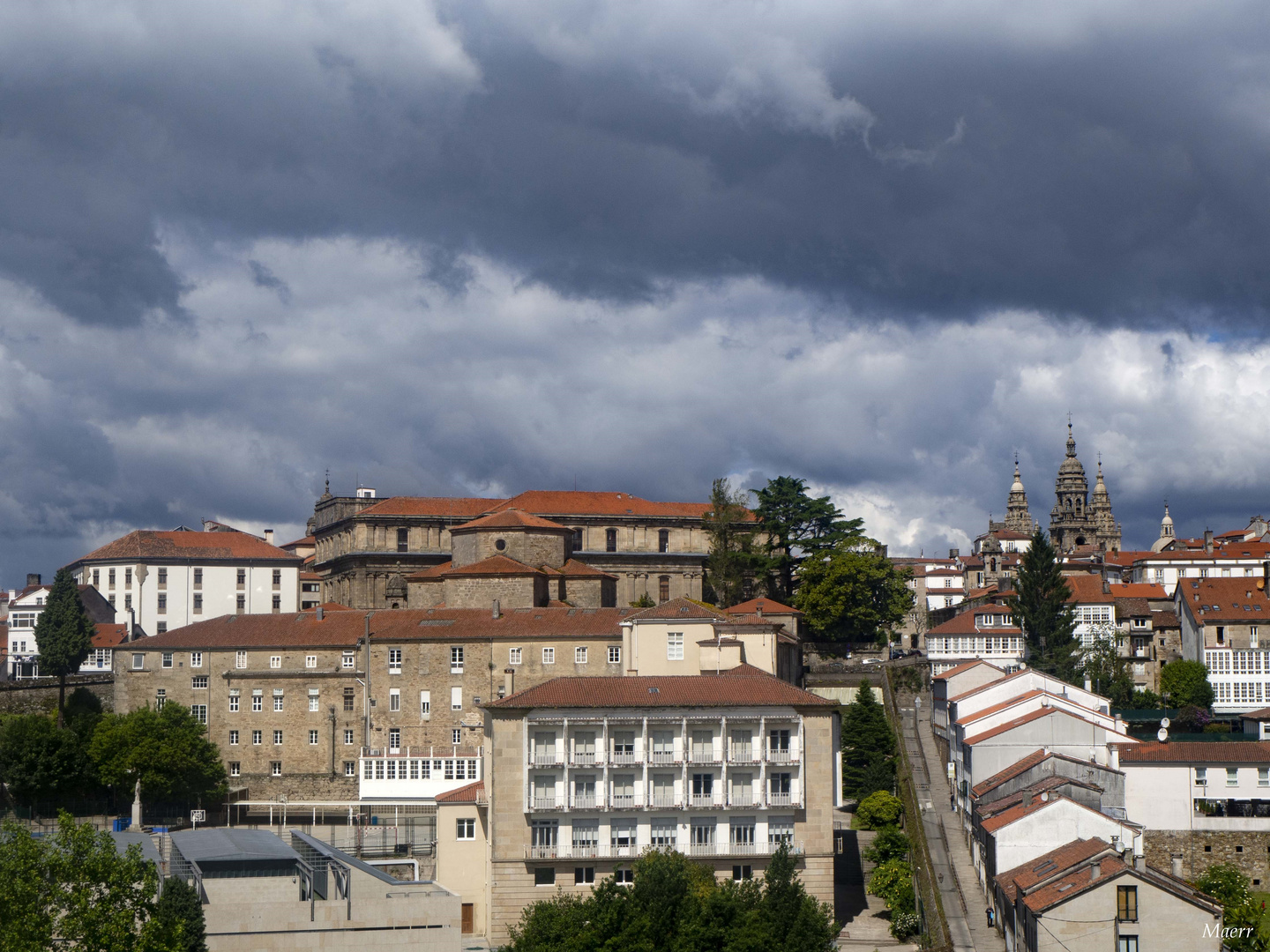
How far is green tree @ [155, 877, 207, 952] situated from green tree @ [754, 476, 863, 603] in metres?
65.4

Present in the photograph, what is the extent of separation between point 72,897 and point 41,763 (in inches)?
1420

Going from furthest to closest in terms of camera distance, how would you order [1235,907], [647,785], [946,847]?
[946,847] → [647,785] → [1235,907]

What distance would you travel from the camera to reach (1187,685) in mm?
89625

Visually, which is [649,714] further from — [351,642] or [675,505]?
[675,505]

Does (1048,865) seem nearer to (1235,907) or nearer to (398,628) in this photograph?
(1235,907)

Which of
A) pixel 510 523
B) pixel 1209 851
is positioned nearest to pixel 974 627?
pixel 510 523

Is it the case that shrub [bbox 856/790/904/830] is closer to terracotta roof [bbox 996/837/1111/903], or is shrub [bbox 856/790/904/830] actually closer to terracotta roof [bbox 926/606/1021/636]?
terracotta roof [bbox 996/837/1111/903]

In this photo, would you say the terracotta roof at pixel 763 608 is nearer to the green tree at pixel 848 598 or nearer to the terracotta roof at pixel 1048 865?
the green tree at pixel 848 598

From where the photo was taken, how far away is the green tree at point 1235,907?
151 feet

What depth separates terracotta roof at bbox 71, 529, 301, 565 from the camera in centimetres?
11888

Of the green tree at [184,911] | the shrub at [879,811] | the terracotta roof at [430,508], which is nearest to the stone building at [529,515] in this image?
the terracotta roof at [430,508]

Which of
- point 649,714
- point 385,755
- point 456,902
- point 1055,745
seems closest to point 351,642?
point 385,755

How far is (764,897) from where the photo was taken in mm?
53531

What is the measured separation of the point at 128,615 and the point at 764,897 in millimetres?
77493
